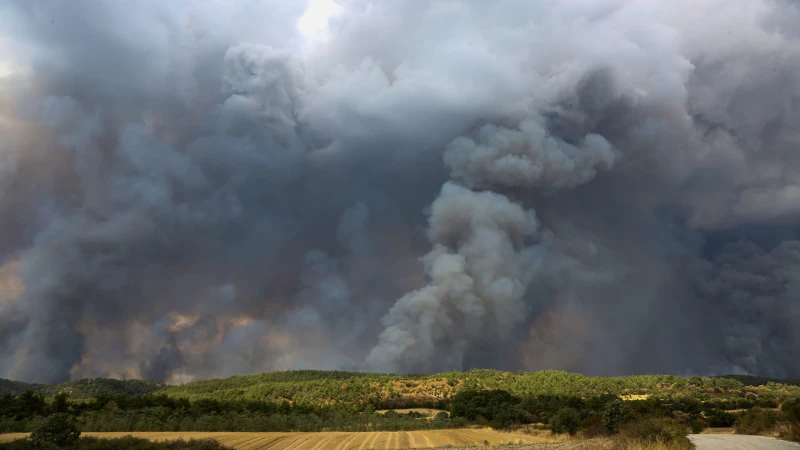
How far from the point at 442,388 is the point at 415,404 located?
1875 cm

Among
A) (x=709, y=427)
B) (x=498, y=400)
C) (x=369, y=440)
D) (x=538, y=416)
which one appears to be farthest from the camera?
(x=498, y=400)

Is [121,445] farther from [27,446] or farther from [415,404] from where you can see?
[415,404]

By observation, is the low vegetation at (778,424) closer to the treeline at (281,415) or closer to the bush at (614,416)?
the bush at (614,416)

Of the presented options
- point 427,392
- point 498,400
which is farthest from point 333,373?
point 498,400

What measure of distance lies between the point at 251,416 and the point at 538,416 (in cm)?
4267

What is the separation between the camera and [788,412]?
32094 millimetres

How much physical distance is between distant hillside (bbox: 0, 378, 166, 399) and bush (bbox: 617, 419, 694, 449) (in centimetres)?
14372

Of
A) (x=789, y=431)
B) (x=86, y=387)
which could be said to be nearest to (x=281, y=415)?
(x=789, y=431)

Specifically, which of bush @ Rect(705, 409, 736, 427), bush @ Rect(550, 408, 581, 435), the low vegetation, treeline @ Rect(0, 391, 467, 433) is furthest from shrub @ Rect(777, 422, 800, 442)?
treeline @ Rect(0, 391, 467, 433)

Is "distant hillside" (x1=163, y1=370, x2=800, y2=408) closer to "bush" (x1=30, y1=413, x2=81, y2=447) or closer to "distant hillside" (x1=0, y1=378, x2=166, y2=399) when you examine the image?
"distant hillside" (x1=0, y1=378, x2=166, y2=399)

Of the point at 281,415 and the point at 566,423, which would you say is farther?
the point at 281,415

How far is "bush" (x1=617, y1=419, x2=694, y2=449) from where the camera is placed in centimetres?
2437

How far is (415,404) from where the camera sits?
127750mm

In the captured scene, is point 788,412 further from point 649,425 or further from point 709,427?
point 709,427
